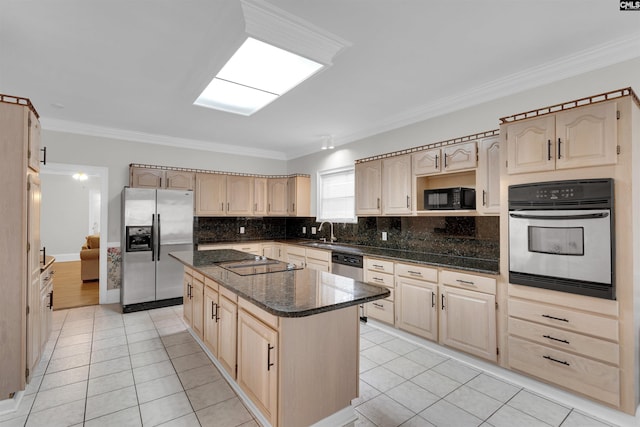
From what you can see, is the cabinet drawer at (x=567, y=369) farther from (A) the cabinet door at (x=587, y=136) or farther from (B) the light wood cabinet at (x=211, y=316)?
(B) the light wood cabinet at (x=211, y=316)

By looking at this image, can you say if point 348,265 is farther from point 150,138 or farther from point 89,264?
point 89,264

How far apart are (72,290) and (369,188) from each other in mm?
5646

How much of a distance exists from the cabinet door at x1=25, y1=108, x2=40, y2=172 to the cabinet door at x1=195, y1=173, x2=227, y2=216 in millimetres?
2762

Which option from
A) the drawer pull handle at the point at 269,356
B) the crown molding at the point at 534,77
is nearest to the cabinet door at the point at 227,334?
the drawer pull handle at the point at 269,356

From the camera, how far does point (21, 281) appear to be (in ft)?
7.23

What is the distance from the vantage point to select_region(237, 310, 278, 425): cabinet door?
5.82 feet

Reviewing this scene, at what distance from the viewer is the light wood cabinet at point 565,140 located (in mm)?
2080

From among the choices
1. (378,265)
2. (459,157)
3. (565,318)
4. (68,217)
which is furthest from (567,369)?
(68,217)

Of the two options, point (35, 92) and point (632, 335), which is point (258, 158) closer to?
point (35, 92)

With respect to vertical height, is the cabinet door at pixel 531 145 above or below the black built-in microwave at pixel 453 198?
above

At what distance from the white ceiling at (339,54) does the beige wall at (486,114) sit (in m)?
0.08

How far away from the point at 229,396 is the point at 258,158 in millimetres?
4744

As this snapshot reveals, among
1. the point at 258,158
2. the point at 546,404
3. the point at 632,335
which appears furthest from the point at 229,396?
the point at 258,158

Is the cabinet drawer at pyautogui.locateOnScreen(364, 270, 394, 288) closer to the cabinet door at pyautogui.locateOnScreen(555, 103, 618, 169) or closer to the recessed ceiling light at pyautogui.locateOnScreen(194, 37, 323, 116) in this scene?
the cabinet door at pyautogui.locateOnScreen(555, 103, 618, 169)
